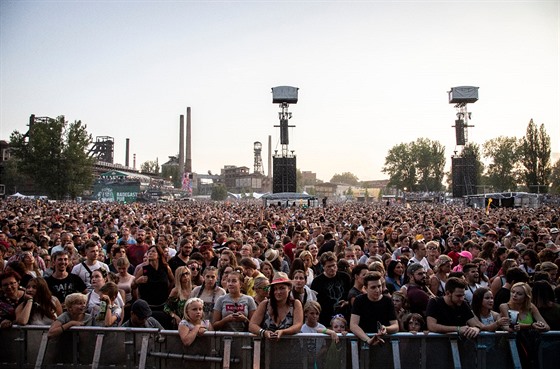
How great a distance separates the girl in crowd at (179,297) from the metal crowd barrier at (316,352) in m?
0.73

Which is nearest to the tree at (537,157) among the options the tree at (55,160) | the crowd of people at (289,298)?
the tree at (55,160)

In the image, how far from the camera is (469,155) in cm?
5916

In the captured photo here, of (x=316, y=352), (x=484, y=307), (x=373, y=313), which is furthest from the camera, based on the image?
(x=484, y=307)

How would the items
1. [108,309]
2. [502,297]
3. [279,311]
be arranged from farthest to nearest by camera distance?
1. [502,297]
2. [108,309]
3. [279,311]

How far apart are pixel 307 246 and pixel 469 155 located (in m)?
55.3

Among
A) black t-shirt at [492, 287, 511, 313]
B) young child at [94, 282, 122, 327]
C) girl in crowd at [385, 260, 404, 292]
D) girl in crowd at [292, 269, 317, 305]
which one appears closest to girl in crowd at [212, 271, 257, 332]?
girl in crowd at [292, 269, 317, 305]

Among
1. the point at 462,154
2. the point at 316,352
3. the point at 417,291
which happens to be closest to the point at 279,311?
the point at 316,352

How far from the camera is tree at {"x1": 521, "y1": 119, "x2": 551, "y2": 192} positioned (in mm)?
66625

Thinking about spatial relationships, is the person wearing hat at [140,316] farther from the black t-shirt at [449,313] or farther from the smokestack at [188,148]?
the smokestack at [188,148]

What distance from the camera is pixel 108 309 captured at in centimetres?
512

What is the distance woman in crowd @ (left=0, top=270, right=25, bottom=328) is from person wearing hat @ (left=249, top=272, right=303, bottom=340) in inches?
98.8

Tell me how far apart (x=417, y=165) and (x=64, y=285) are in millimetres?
112339

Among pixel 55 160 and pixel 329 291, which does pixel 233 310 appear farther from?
pixel 55 160

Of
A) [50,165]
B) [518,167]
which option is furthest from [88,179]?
[518,167]
